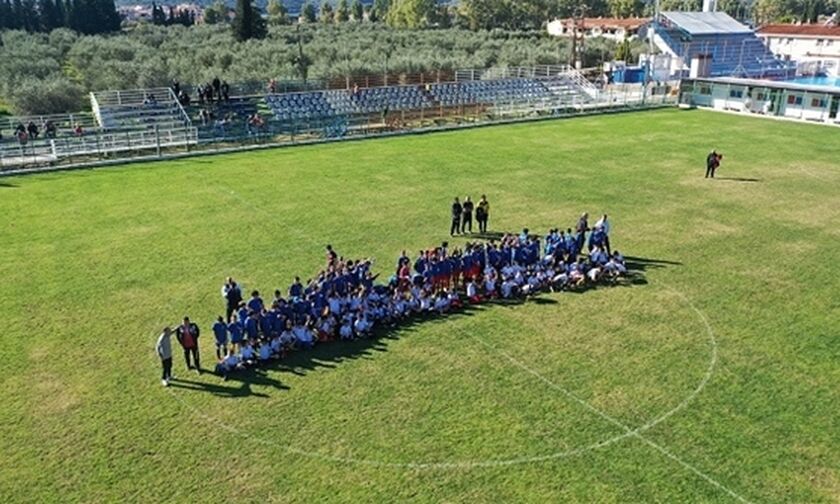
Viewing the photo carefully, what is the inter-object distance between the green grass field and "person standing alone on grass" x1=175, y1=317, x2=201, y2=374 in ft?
1.23

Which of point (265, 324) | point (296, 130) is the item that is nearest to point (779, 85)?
point (296, 130)

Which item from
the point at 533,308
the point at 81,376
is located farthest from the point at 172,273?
the point at 533,308

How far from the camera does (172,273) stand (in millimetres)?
18703

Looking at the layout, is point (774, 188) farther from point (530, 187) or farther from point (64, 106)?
point (64, 106)

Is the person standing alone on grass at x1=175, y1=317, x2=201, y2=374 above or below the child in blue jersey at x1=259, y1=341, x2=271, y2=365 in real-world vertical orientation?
above

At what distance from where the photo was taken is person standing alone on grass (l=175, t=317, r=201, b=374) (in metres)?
13.4

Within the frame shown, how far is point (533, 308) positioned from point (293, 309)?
18.6 feet

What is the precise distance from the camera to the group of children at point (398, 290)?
14.1m

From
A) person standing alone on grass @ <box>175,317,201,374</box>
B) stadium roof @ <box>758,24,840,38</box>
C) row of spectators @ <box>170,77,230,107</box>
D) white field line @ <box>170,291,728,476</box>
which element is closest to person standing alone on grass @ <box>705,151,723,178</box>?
white field line @ <box>170,291,728,476</box>

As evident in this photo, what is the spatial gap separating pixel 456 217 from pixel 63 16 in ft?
299

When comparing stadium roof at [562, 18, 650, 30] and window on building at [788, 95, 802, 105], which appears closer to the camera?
window on building at [788, 95, 802, 105]

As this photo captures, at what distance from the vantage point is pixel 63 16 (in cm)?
9306

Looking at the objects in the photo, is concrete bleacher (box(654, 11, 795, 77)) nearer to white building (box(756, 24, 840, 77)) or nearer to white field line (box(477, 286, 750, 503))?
white building (box(756, 24, 840, 77))

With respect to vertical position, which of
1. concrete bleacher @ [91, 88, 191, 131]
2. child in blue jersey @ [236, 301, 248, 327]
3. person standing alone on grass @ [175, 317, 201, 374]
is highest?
concrete bleacher @ [91, 88, 191, 131]
